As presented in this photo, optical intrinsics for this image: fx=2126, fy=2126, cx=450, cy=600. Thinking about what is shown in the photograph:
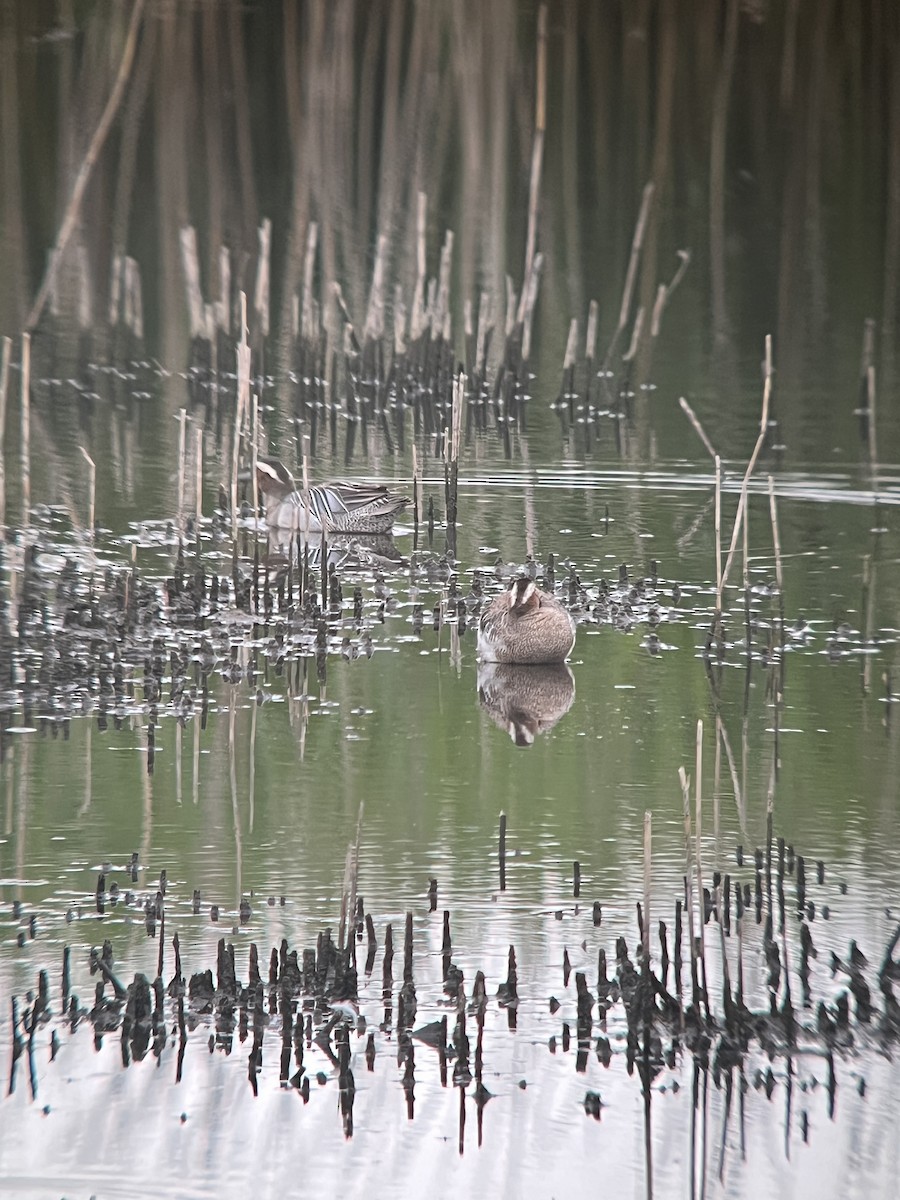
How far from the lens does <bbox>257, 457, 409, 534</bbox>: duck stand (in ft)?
34.1

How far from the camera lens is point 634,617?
30.1ft

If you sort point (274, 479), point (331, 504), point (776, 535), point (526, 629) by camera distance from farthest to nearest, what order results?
point (274, 479) → point (331, 504) → point (776, 535) → point (526, 629)

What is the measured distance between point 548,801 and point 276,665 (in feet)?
5.73

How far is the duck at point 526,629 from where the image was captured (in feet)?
27.3

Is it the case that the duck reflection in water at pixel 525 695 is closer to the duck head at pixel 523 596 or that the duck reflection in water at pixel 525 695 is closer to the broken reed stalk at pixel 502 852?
the duck head at pixel 523 596

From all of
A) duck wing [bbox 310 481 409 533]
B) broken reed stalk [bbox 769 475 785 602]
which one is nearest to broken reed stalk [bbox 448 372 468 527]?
duck wing [bbox 310 481 409 533]

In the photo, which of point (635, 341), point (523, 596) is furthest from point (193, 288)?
point (523, 596)

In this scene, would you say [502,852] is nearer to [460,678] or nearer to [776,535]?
[460,678]

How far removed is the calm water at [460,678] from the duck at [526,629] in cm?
15

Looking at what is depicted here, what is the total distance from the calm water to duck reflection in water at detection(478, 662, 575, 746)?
0.09 feet

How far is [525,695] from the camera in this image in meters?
8.23

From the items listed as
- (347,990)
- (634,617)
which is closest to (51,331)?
(634,617)

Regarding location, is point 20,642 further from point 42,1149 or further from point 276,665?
point 42,1149

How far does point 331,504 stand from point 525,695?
2436 millimetres
